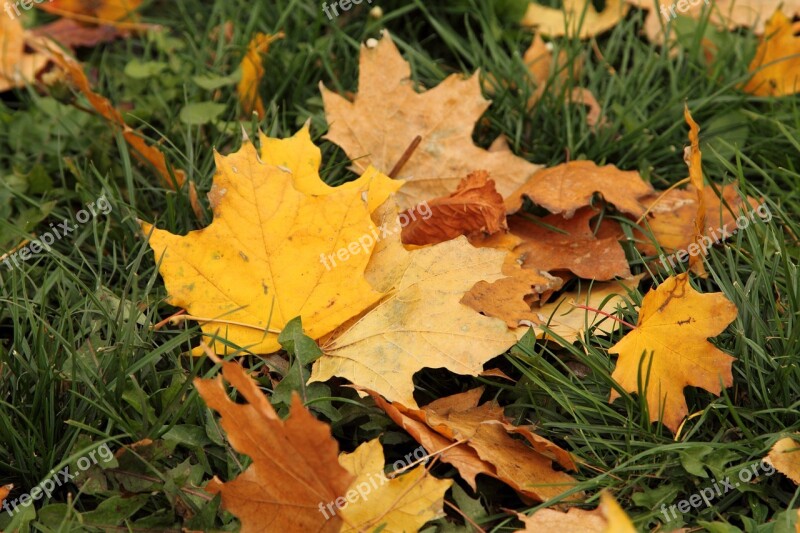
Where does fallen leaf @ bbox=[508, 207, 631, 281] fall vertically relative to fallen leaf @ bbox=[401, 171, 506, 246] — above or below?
below

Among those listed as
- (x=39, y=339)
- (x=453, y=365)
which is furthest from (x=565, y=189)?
(x=39, y=339)

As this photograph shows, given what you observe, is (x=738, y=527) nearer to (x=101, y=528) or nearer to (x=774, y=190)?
(x=774, y=190)

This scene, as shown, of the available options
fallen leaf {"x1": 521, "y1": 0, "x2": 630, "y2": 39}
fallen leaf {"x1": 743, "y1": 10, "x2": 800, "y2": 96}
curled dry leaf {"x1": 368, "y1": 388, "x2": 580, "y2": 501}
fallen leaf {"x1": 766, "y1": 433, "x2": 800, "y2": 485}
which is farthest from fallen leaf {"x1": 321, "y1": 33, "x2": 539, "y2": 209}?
fallen leaf {"x1": 766, "y1": 433, "x2": 800, "y2": 485}

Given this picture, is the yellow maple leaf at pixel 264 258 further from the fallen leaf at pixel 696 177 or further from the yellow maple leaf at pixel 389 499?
the fallen leaf at pixel 696 177

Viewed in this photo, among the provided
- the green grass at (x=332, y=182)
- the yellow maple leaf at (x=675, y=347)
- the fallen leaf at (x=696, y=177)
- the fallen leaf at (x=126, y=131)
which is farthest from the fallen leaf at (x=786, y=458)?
the fallen leaf at (x=126, y=131)

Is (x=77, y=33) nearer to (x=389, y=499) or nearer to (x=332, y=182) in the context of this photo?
(x=332, y=182)

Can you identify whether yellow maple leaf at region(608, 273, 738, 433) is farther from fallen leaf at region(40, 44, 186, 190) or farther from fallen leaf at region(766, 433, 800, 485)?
fallen leaf at region(40, 44, 186, 190)

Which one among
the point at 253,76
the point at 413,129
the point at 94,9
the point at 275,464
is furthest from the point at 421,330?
the point at 94,9
